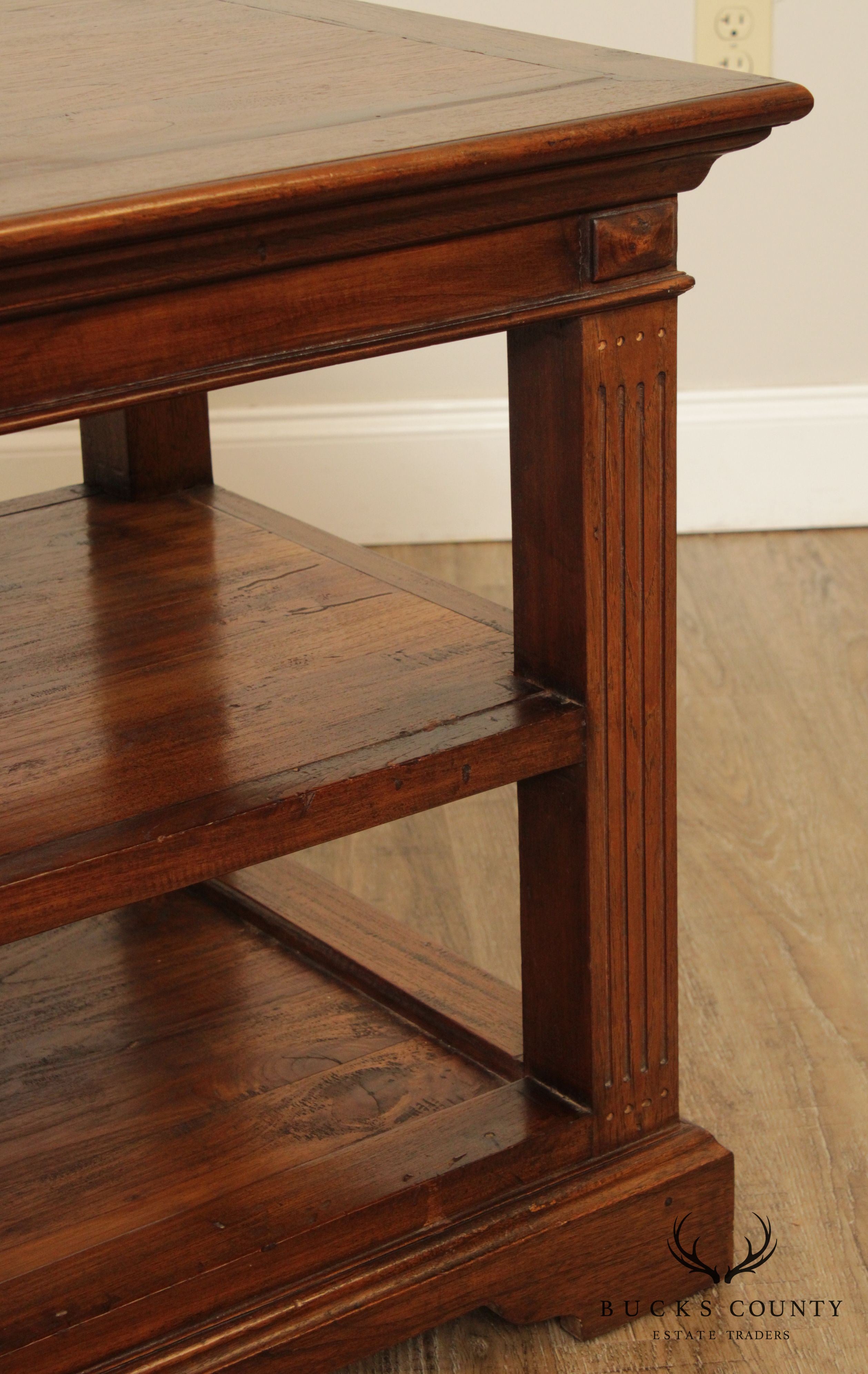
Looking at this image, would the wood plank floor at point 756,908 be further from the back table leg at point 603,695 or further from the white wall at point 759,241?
the white wall at point 759,241

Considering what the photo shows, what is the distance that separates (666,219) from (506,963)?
775 mm

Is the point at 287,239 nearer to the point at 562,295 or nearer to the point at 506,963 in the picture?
the point at 562,295

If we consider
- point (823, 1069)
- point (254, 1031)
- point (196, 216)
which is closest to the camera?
point (196, 216)

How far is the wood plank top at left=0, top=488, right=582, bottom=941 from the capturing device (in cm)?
86

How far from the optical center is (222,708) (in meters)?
0.98

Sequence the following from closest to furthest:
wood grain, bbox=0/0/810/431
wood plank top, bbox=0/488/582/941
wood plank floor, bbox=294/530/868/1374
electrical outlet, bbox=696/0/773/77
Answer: wood grain, bbox=0/0/810/431, wood plank top, bbox=0/488/582/941, wood plank floor, bbox=294/530/868/1374, electrical outlet, bbox=696/0/773/77

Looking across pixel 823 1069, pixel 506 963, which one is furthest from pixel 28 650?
pixel 823 1069

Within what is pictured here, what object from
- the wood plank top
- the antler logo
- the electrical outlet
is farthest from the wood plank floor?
the electrical outlet

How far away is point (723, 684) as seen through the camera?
2.01 meters

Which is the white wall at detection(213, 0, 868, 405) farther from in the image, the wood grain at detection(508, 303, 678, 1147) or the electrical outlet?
the wood grain at detection(508, 303, 678, 1147)

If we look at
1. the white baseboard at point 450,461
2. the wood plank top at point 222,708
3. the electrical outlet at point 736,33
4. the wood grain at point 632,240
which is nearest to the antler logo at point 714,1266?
the wood plank top at point 222,708

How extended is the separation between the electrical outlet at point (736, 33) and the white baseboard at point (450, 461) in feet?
1.44

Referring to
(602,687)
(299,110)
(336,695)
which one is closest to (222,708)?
(336,695)

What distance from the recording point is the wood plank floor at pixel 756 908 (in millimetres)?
1094
